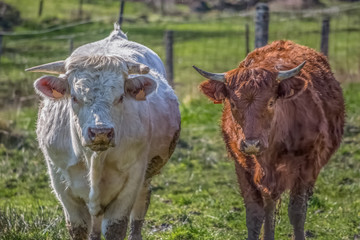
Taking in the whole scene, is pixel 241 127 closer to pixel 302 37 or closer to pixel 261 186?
pixel 261 186

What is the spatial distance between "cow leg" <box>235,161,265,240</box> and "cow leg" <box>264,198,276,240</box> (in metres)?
0.31

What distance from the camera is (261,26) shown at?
11.5 metres

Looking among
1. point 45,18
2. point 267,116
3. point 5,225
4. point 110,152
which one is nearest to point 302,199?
point 267,116

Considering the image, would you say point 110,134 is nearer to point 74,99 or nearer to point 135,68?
point 74,99

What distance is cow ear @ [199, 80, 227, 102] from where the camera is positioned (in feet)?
20.4

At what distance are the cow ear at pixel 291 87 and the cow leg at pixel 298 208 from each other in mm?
1044

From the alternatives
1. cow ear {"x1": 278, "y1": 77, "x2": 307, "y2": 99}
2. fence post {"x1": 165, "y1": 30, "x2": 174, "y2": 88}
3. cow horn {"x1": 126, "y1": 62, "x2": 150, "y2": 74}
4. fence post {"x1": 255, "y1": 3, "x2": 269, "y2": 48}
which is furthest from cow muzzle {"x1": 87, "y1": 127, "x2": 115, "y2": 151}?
fence post {"x1": 165, "y1": 30, "x2": 174, "y2": 88}

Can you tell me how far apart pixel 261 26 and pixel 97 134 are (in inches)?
272

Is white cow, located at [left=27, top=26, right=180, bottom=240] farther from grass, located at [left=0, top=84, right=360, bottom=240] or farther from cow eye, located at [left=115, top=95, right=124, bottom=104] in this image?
Answer: grass, located at [left=0, top=84, right=360, bottom=240]

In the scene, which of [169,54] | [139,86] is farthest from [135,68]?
[169,54]

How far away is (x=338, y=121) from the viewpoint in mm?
7469

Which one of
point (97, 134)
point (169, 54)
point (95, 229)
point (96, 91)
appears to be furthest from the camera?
point (169, 54)

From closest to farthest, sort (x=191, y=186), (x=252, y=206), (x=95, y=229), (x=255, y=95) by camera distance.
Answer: (x=255, y=95)
(x=95, y=229)
(x=252, y=206)
(x=191, y=186)

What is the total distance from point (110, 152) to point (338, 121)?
2832mm
